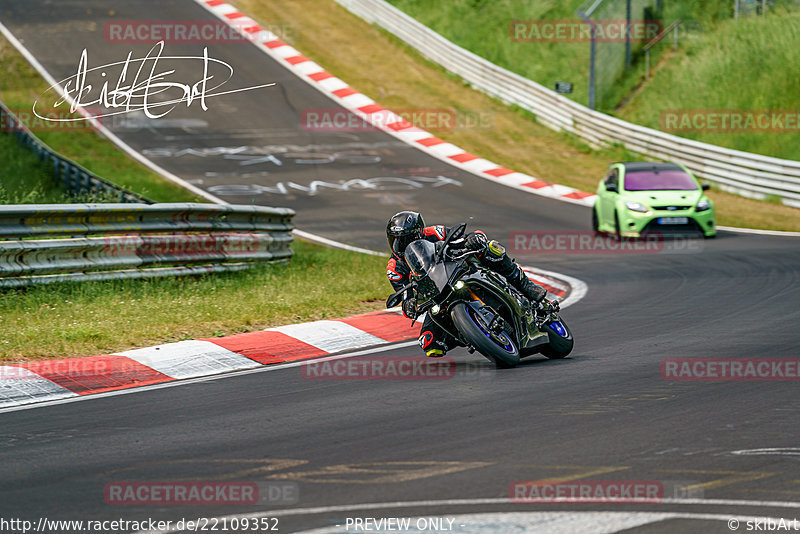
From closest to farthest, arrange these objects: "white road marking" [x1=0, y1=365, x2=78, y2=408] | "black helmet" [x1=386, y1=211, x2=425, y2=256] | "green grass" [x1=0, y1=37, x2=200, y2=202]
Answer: "white road marking" [x1=0, y1=365, x2=78, y2=408]
"black helmet" [x1=386, y1=211, x2=425, y2=256]
"green grass" [x1=0, y1=37, x2=200, y2=202]

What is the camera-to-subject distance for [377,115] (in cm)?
3206

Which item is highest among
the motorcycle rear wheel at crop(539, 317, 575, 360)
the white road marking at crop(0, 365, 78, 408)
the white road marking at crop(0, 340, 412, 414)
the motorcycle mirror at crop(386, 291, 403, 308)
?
the motorcycle mirror at crop(386, 291, 403, 308)

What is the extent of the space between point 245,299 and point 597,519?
8.00 m

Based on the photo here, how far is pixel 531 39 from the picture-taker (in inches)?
1409

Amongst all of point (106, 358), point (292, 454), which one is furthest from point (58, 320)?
point (292, 454)

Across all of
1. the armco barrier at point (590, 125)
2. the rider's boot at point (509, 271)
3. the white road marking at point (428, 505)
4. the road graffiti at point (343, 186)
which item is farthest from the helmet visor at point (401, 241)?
the armco barrier at point (590, 125)

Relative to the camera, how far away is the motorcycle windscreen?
8375 millimetres

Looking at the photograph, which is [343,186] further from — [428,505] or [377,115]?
[428,505]

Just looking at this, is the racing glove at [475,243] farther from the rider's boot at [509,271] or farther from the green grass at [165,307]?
the green grass at [165,307]

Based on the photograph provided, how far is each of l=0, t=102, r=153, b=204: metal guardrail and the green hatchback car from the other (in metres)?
8.60

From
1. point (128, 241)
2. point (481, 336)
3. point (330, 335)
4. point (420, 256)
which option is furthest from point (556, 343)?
point (128, 241)

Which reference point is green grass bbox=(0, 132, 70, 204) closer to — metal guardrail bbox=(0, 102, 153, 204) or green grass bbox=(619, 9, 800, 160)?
metal guardrail bbox=(0, 102, 153, 204)
